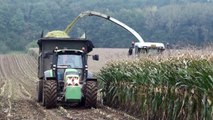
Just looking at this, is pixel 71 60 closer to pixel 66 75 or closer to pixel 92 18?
pixel 66 75

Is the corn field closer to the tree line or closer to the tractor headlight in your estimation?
the tractor headlight

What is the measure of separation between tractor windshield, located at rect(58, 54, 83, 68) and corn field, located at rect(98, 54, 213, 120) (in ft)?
4.67

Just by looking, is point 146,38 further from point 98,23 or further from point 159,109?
point 159,109

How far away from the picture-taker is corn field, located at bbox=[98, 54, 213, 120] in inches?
451

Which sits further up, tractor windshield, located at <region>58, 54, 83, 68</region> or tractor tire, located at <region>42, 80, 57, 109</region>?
tractor windshield, located at <region>58, 54, 83, 68</region>

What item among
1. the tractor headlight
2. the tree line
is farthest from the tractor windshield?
the tree line

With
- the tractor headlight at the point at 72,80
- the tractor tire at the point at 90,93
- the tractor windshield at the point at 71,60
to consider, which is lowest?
the tractor tire at the point at 90,93

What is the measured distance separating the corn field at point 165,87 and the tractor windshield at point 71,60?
1.42 m

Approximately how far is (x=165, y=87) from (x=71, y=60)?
6623 millimetres

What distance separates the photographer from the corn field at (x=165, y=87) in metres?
11.5

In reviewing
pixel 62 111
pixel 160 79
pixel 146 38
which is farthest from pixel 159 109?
pixel 146 38

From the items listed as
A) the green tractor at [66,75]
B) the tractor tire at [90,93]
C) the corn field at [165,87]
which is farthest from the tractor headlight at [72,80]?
the corn field at [165,87]

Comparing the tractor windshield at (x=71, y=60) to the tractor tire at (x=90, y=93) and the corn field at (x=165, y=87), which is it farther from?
the corn field at (x=165, y=87)

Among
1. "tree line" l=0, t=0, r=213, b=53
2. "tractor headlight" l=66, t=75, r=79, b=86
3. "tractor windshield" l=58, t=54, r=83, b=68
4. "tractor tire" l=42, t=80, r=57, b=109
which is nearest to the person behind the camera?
"tractor tire" l=42, t=80, r=57, b=109
